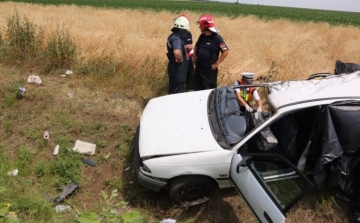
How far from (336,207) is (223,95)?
203 centimetres

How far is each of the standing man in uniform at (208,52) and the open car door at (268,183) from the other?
7.83 feet

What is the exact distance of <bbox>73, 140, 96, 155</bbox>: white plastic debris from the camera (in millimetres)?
5062

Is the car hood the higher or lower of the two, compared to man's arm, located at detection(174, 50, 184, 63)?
lower

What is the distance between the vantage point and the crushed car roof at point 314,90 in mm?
3527

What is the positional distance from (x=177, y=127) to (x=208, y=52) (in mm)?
1902

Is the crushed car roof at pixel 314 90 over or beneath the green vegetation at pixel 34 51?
over

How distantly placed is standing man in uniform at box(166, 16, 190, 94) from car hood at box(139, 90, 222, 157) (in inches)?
35.8

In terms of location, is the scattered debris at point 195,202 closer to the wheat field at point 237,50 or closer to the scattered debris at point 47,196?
the scattered debris at point 47,196

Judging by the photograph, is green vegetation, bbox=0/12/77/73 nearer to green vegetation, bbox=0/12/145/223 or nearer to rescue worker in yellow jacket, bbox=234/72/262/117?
green vegetation, bbox=0/12/145/223

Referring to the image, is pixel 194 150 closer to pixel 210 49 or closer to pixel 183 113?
pixel 183 113

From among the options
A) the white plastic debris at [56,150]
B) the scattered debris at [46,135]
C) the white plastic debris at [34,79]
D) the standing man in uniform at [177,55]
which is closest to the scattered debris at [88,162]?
the white plastic debris at [56,150]

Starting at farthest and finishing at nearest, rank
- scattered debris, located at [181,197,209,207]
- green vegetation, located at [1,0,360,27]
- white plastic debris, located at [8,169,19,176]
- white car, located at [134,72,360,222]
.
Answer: green vegetation, located at [1,0,360,27] → white plastic debris, located at [8,169,19,176] → scattered debris, located at [181,197,209,207] → white car, located at [134,72,360,222]

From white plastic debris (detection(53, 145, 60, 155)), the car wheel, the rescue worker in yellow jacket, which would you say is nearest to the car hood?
the car wheel

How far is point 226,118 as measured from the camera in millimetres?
3943
